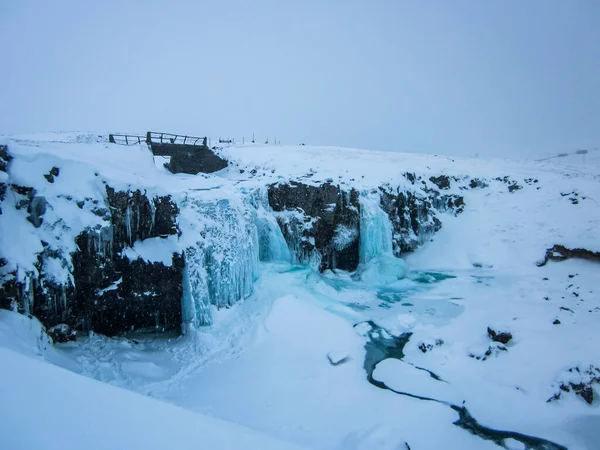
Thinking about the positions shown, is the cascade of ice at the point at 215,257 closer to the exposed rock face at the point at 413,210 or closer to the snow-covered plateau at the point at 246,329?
the snow-covered plateau at the point at 246,329

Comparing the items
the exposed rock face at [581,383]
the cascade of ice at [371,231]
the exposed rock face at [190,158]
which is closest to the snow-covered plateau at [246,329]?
the exposed rock face at [581,383]

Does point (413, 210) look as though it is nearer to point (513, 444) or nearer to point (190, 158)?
point (190, 158)

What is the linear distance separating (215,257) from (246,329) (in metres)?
2.35

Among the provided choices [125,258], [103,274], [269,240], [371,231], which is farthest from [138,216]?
[371,231]

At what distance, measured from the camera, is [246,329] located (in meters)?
9.42

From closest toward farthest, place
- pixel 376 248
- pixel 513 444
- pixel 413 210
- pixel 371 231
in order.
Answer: pixel 513 444, pixel 371 231, pixel 376 248, pixel 413 210

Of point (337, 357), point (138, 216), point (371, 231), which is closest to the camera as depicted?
point (337, 357)

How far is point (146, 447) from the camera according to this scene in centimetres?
225

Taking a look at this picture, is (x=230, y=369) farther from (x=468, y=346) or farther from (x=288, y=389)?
(x=468, y=346)

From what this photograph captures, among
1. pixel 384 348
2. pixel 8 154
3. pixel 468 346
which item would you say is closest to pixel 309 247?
pixel 384 348

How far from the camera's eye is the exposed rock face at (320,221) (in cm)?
1471

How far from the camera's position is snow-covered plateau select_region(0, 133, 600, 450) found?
116 inches

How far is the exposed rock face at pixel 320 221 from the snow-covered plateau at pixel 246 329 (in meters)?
0.09

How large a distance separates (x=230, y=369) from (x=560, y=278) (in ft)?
46.0
